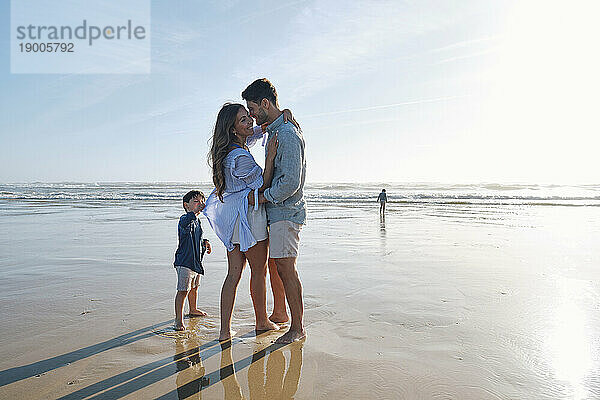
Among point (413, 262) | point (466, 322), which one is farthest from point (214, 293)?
point (413, 262)

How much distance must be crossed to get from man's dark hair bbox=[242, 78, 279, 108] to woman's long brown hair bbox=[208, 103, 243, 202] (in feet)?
0.45

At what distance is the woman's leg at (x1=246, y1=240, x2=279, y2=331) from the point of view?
395 centimetres

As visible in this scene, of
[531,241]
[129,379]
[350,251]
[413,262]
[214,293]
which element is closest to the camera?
[129,379]

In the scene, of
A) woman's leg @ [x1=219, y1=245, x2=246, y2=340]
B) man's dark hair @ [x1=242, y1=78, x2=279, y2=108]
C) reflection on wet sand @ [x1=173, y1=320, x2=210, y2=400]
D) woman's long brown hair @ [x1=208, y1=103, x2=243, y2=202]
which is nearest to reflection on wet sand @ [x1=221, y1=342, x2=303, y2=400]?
reflection on wet sand @ [x1=173, y1=320, x2=210, y2=400]

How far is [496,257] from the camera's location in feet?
25.2

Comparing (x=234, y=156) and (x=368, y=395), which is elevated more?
(x=234, y=156)

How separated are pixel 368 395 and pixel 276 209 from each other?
176cm

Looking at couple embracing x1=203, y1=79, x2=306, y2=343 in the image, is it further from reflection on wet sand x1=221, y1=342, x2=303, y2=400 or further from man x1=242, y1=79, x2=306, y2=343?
reflection on wet sand x1=221, y1=342, x2=303, y2=400

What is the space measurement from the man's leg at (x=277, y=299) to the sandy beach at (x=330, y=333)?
0.26 m

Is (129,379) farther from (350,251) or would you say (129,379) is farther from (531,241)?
(531,241)

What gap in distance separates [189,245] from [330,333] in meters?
1.63

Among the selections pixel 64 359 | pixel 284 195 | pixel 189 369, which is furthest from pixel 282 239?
pixel 64 359

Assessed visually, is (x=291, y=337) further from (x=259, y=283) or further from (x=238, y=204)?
(x=238, y=204)

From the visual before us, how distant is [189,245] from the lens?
4.24 m
